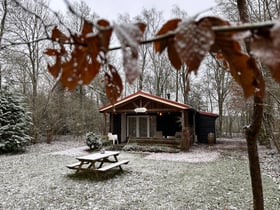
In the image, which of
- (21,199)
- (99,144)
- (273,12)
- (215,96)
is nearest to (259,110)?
(21,199)

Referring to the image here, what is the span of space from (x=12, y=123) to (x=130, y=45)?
449 inches

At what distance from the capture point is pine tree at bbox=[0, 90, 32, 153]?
9344 mm

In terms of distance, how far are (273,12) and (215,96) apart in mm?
11000

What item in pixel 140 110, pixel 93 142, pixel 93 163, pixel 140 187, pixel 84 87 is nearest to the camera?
pixel 140 187

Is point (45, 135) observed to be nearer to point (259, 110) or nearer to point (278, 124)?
point (278, 124)

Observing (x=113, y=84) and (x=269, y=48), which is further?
(x=113, y=84)

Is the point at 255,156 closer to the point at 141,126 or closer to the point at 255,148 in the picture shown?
the point at 255,148

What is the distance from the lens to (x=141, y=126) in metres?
12.3

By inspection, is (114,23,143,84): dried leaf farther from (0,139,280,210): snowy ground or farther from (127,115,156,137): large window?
(127,115,156,137): large window

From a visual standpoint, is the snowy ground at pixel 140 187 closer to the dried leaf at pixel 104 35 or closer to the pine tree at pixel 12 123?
the pine tree at pixel 12 123

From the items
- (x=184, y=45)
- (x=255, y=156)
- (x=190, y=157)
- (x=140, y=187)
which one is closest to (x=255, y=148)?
(x=255, y=156)

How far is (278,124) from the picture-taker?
535 cm

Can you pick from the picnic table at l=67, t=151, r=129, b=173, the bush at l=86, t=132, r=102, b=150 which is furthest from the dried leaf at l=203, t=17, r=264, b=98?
the bush at l=86, t=132, r=102, b=150

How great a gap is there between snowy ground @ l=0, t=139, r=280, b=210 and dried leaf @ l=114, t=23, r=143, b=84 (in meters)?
3.75
